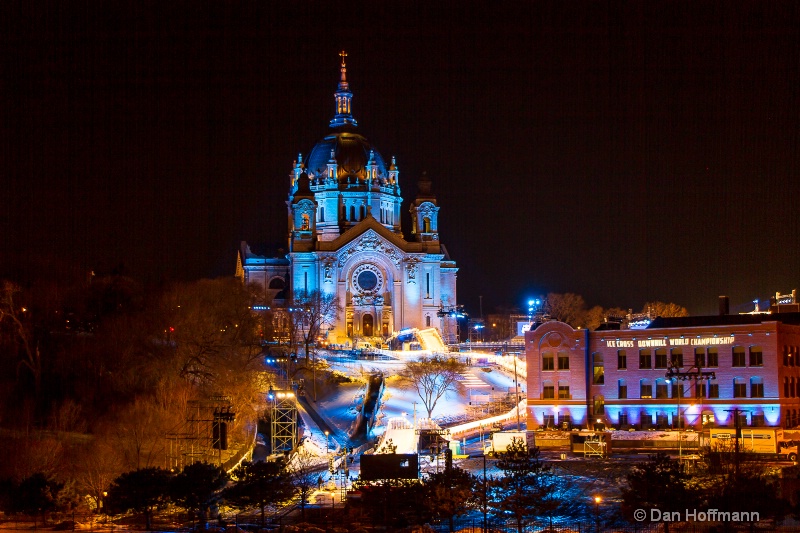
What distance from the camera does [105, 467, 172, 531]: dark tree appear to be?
199 ft

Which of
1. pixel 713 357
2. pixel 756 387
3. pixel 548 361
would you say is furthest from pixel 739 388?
pixel 548 361

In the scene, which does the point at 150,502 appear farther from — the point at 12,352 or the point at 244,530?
the point at 12,352

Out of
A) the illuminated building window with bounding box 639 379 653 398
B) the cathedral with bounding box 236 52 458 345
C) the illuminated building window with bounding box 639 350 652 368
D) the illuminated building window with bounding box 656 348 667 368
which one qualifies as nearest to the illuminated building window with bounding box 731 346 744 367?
the illuminated building window with bounding box 656 348 667 368

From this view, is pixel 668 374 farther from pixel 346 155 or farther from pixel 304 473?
pixel 346 155

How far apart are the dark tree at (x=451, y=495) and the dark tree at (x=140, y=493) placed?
12.4m

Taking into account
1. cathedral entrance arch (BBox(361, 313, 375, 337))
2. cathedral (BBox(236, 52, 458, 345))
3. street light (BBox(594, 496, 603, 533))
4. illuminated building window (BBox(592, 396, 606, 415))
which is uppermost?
cathedral (BBox(236, 52, 458, 345))

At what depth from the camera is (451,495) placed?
184 feet

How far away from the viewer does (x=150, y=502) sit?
60812 mm

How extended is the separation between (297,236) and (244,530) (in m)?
87.7

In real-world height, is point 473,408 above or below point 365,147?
below

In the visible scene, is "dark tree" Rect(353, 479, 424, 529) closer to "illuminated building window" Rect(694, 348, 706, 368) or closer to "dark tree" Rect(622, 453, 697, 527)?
"dark tree" Rect(622, 453, 697, 527)

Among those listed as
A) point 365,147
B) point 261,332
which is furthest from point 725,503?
point 365,147

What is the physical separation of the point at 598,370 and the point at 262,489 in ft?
109

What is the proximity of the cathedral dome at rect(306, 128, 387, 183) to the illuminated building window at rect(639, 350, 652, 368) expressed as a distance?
236 feet
